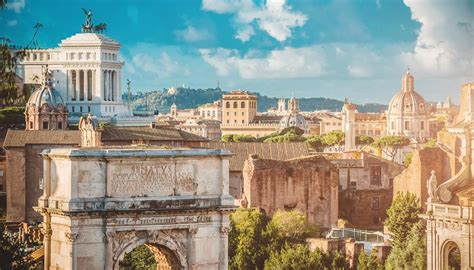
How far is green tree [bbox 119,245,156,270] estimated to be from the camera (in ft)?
126

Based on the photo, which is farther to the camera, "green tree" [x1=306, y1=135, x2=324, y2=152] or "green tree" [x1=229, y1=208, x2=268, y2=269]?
"green tree" [x1=306, y1=135, x2=324, y2=152]

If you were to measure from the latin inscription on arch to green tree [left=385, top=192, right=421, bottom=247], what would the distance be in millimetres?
15033

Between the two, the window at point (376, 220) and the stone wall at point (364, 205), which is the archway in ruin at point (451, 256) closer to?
the stone wall at point (364, 205)

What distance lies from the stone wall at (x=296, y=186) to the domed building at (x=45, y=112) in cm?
2761

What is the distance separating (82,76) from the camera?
11475 centimetres

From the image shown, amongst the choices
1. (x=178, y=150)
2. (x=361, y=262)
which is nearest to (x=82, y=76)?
(x=361, y=262)

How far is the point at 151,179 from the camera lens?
28688 mm

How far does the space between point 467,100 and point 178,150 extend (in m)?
21.1

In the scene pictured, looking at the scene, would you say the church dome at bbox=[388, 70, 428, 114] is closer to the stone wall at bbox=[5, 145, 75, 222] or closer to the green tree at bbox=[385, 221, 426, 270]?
the stone wall at bbox=[5, 145, 75, 222]

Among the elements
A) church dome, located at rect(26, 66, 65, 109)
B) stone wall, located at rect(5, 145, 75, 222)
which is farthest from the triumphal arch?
church dome, located at rect(26, 66, 65, 109)

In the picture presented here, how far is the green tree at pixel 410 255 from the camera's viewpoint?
39.8 metres

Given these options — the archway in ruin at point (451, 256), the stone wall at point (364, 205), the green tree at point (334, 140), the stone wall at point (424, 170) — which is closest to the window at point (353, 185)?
the stone wall at point (364, 205)

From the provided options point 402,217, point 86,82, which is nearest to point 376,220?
point 402,217

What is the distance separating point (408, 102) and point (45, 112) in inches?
3514
